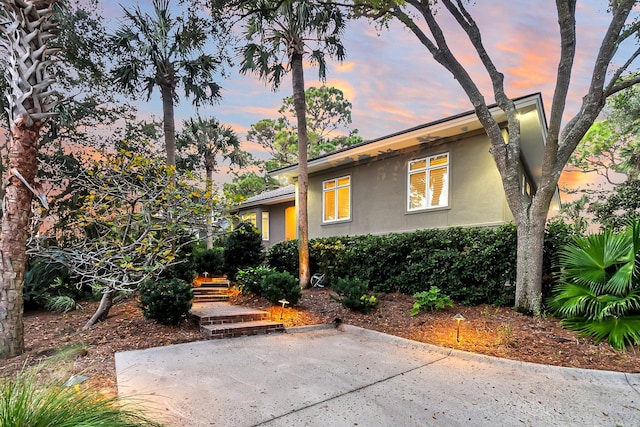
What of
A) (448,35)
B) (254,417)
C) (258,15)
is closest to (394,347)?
(254,417)

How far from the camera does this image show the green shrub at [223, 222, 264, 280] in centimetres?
1091

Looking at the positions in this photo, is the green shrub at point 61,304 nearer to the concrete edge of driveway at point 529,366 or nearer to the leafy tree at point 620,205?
the concrete edge of driveway at point 529,366

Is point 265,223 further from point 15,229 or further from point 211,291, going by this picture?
point 15,229

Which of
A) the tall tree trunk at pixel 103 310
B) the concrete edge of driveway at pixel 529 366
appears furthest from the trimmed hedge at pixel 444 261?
the tall tree trunk at pixel 103 310

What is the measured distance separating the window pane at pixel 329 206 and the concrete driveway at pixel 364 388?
7.82 metres

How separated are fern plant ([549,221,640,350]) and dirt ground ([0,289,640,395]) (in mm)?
230

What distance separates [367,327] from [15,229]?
5.78 meters

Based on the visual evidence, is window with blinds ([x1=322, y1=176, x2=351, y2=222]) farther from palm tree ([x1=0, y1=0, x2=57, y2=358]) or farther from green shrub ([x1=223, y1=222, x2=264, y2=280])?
palm tree ([x1=0, y1=0, x2=57, y2=358])

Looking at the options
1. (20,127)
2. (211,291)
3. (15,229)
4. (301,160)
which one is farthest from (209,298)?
(20,127)

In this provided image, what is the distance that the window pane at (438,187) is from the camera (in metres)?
9.61

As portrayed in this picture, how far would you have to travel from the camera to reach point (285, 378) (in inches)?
159

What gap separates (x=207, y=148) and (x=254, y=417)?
1579cm

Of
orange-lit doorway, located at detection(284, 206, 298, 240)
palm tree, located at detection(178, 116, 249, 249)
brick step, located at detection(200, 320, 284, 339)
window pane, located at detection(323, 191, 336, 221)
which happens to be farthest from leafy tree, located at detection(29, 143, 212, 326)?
orange-lit doorway, located at detection(284, 206, 298, 240)

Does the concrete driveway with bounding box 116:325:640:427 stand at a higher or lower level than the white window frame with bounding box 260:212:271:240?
lower
